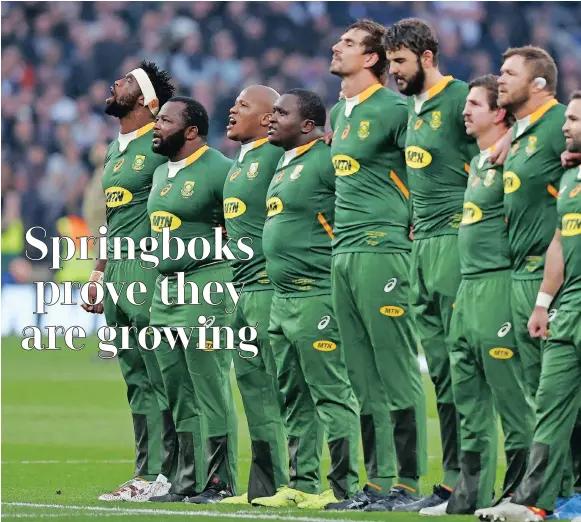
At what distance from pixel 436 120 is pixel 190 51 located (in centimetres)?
2102

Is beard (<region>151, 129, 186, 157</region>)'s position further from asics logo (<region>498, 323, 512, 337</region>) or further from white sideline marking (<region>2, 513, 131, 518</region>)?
asics logo (<region>498, 323, 512, 337</region>)

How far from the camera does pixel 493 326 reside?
828cm

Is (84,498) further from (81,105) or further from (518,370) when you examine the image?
(81,105)

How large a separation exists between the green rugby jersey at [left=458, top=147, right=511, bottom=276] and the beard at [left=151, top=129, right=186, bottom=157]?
2.39m

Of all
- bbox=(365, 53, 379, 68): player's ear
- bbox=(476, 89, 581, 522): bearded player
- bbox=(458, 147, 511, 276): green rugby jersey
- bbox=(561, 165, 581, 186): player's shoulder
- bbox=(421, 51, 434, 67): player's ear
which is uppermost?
bbox=(365, 53, 379, 68): player's ear

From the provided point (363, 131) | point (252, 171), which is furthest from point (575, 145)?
point (252, 171)

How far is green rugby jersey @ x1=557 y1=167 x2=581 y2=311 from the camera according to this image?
779 cm

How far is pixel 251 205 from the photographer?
9.72 metres

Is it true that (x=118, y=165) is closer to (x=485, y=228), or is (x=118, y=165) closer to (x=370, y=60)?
(x=370, y=60)

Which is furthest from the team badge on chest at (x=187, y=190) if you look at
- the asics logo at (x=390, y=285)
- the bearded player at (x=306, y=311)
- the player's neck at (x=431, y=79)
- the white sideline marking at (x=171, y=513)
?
the white sideline marking at (x=171, y=513)

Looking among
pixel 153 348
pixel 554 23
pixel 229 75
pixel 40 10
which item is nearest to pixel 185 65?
pixel 229 75

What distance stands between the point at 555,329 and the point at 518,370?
525mm

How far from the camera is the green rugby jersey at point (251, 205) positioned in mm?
9711

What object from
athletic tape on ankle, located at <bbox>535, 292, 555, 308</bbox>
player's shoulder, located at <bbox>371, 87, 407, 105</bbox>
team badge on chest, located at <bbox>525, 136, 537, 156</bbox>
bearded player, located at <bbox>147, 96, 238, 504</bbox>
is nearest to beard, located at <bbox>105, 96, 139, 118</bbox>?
bearded player, located at <bbox>147, 96, 238, 504</bbox>
